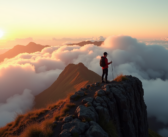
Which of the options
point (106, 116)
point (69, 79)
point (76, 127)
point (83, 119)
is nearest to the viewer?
point (76, 127)

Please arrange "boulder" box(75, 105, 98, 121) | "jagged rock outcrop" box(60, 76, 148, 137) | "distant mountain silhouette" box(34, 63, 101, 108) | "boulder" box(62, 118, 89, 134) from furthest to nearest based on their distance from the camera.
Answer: "distant mountain silhouette" box(34, 63, 101, 108) → "boulder" box(75, 105, 98, 121) → "jagged rock outcrop" box(60, 76, 148, 137) → "boulder" box(62, 118, 89, 134)

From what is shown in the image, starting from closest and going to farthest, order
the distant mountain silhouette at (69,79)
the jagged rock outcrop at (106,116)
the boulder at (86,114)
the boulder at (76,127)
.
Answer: the boulder at (76,127) → the jagged rock outcrop at (106,116) → the boulder at (86,114) → the distant mountain silhouette at (69,79)

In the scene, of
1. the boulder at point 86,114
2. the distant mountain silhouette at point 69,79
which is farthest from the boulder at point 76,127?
the distant mountain silhouette at point 69,79

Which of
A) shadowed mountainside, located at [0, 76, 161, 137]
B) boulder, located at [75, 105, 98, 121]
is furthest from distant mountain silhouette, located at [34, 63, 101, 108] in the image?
boulder, located at [75, 105, 98, 121]

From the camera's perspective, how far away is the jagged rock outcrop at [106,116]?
6.46 m

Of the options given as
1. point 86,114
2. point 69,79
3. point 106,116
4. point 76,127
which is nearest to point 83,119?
point 86,114

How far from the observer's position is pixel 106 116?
897cm

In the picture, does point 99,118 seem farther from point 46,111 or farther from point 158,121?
point 158,121

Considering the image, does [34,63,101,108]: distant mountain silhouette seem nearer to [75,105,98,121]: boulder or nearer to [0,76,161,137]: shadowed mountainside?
[0,76,161,137]: shadowed mountainside

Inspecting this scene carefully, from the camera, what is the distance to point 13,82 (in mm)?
159375

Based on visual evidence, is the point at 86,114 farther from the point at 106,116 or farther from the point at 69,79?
the point at 69,79

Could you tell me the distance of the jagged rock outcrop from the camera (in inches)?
255

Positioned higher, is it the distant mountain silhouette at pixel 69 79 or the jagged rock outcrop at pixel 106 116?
the jagged rock outcrop at pixel 106 116

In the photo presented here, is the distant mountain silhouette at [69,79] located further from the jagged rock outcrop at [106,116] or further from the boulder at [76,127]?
the boulder at [76,127]
